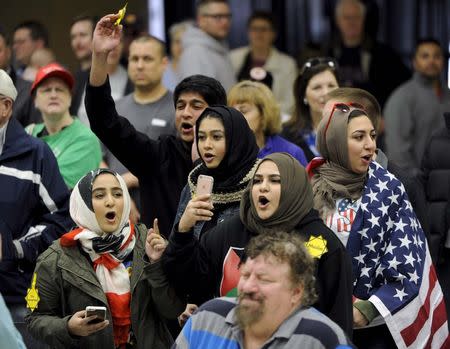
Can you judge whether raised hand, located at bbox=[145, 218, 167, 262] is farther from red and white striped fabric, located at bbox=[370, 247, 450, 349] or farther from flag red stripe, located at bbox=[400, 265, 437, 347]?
flag red stripe, located at bbox=[400, 265, 437, 347]

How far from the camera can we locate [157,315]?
7.61 m

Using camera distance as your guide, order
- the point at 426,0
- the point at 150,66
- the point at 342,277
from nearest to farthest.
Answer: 1. the point at 342,277
2. the point at 150,66
3. the point at 426,0

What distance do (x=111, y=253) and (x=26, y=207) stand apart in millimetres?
1231

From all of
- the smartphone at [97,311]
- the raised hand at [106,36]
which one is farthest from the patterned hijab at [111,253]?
the raised hand at [106,36]

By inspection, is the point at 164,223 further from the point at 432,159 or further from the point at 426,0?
the point at 426,0

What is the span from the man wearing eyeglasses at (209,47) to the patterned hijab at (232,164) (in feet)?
11.9

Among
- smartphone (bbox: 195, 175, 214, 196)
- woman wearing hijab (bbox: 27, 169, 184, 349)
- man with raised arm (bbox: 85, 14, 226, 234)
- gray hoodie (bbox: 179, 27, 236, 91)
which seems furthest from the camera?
gray hoodie (bbox: 179, 27, 236, 91)

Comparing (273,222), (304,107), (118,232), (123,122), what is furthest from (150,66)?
(273,222)

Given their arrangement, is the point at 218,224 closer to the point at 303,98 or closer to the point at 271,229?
the point at 271,229

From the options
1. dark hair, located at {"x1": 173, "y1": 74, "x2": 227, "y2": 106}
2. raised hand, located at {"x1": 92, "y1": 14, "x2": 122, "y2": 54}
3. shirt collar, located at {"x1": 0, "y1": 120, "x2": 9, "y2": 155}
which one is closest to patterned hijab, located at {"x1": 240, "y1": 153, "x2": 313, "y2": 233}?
raised hand, located at {"x1": 92, "y1": 14, "x2": 122, "y2": 54}

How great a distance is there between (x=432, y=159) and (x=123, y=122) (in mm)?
2172

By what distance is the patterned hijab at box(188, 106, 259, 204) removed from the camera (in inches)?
301

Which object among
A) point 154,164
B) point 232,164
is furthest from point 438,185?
point 232,164

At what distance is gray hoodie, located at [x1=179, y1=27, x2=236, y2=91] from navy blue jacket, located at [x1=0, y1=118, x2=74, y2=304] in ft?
9.45
